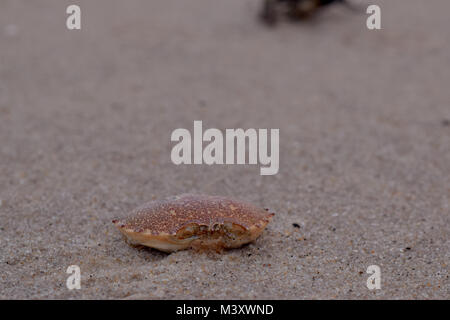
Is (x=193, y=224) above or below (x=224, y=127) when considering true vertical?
below

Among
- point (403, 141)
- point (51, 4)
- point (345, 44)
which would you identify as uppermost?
point (51, 4)

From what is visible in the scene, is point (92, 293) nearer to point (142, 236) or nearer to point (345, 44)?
point (142, 236)

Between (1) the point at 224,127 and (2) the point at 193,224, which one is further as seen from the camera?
(1) the point at 224,127
